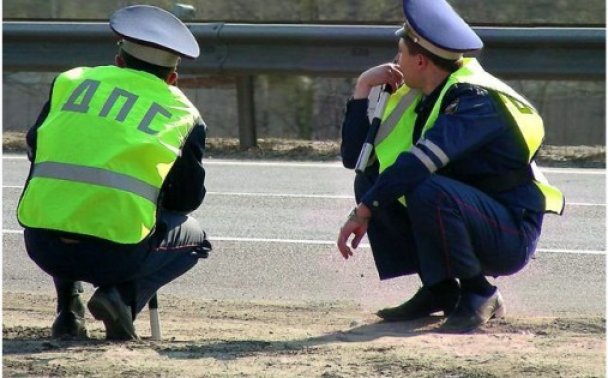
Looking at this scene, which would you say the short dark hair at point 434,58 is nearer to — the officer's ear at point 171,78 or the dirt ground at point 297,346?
the officer's ear at point 171,78

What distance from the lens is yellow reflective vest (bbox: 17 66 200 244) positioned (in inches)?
210

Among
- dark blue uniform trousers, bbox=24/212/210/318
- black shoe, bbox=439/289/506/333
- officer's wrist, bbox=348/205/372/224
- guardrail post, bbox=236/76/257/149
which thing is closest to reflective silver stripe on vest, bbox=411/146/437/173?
officer's wrist, bbox=348/205/372/224

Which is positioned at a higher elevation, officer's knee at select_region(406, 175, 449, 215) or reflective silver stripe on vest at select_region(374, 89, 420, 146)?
reflective silver stripe on vest at select_region(374, 89, 420, 146)

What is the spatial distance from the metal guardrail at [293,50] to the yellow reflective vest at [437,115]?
578 centimetres

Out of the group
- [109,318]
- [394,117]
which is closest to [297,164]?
[394,117]

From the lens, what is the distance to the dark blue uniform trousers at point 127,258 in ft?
18.0

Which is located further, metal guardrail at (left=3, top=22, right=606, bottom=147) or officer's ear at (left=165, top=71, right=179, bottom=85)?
metal guardrail at (left=3, top=22, right=606, bottom=147)

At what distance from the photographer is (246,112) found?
41.0 ft

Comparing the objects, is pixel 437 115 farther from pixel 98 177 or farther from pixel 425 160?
pixel 98 177

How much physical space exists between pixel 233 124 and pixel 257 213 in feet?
15.9

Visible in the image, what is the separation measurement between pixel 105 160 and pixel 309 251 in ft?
11.0

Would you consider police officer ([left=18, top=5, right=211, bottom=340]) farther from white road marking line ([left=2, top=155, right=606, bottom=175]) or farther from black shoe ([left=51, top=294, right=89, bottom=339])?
white road marking line ([left=2, top=155, right=606, bottom=175])

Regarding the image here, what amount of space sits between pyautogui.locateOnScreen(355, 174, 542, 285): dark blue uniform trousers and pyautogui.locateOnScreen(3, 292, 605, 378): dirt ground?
28 cm

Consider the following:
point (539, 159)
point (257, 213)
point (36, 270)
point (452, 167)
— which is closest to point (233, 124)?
point (539, 159)
